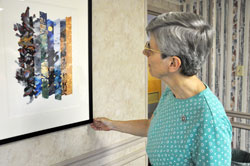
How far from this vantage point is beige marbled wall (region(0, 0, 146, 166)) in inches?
46.3

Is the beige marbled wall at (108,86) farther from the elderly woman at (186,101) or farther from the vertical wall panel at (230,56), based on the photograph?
the vertical wall panel at (230,56)

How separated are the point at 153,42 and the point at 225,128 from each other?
18.7 inches

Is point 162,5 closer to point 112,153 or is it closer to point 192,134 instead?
point 112,153

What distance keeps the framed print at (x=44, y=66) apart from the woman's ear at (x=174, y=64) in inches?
23.3

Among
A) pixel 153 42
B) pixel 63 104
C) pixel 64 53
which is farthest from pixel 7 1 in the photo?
pixel 153 42

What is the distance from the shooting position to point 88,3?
1.31 metres

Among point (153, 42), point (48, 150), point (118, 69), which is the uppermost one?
point (153, 42)

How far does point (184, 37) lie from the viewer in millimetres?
890

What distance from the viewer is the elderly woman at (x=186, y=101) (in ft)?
2.82

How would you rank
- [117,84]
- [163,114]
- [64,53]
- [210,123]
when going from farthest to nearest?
[117,84] → [64,53] → [163,114] → [210,123]

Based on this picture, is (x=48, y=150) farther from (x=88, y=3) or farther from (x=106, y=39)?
(x=88, y=3)

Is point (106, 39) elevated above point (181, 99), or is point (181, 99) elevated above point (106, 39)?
point (106, 39)

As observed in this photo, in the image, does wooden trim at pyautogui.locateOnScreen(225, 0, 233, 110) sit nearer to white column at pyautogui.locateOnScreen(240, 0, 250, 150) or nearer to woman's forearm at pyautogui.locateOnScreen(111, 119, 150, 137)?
white column at pyautogui.locateOnScreen(240, 0, 250, 150)

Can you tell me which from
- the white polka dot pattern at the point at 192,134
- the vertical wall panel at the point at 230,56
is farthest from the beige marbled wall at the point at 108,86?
the vertical wall panel at the point at 230,56
